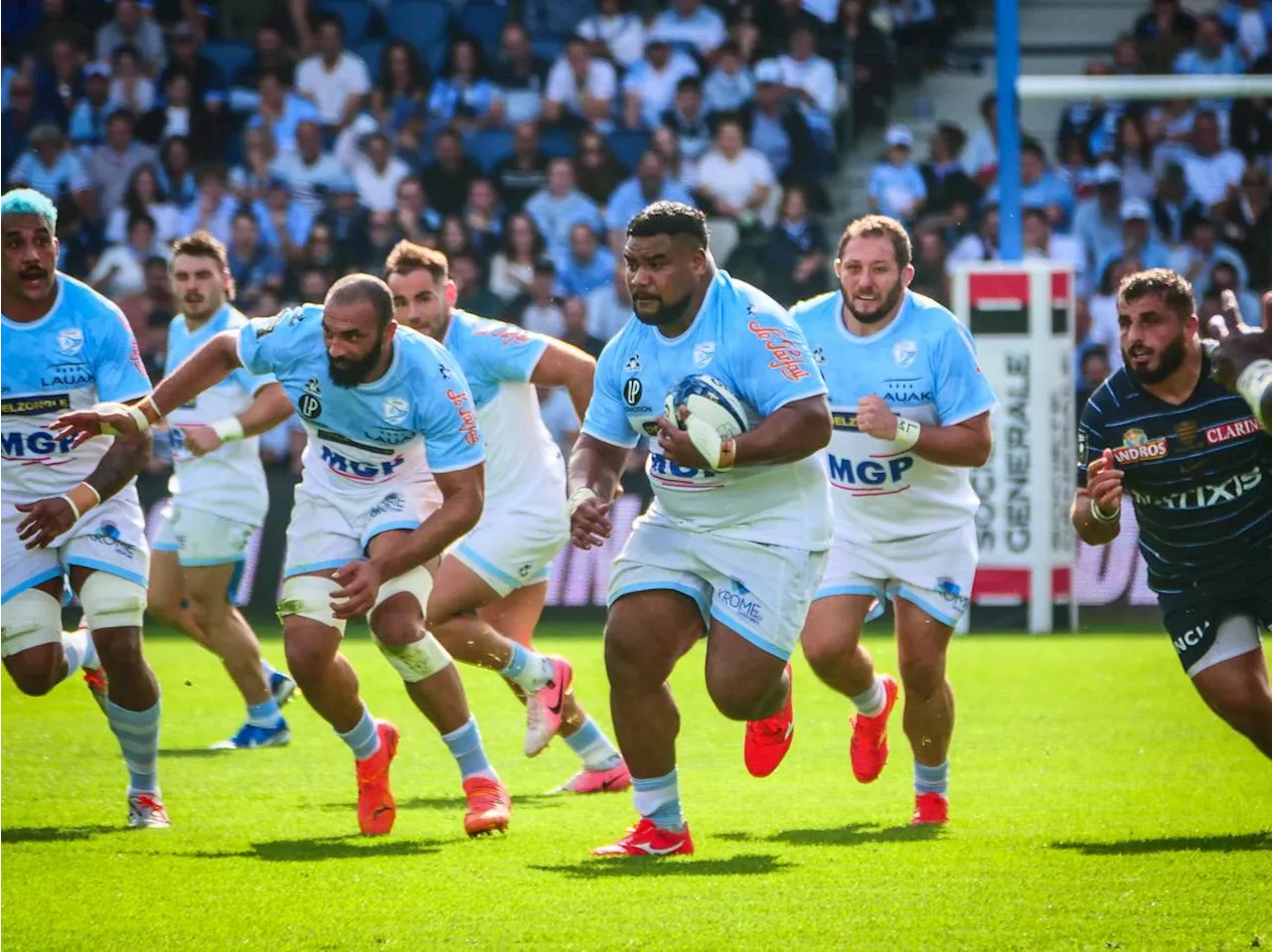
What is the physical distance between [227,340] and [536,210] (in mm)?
12273

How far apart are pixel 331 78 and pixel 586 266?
417 cm

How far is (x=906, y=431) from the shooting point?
27.1ft

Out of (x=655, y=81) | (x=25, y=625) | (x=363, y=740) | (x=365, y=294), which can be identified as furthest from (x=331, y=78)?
(x=363, y=740)

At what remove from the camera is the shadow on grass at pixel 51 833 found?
8.01m

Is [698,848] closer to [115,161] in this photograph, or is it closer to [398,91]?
[398,91]

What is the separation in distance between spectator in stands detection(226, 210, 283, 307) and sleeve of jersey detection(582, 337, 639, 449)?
12.9m

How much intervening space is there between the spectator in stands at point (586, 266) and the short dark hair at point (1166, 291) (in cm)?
1226

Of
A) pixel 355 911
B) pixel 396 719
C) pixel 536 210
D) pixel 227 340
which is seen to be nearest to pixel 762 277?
pixel 536 210

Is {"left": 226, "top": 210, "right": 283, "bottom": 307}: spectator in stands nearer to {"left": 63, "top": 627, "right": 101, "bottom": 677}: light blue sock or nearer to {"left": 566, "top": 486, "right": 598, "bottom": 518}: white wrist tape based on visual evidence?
{"left": 63, "top": 627, "right": 101, "bottom": 677}: light blue sock

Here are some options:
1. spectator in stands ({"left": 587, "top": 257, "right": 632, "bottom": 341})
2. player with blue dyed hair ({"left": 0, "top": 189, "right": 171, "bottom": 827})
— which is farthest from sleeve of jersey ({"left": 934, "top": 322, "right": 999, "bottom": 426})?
spectator in stands ({"left": 587, "top": 257, "right": 632, "bottom": 341})

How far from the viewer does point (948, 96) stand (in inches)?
914

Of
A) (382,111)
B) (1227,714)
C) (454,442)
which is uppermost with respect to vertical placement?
(382,111)

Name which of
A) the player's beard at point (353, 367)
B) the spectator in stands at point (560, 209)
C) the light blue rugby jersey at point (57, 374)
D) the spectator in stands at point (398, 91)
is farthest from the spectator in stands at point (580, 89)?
the player's beard at point (353, 367)

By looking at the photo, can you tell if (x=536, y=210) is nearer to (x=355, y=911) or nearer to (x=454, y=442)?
(x=454, y=442)
